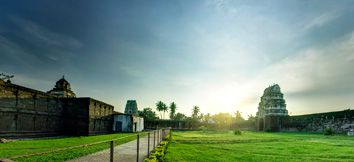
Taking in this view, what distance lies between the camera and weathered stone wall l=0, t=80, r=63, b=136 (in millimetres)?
27578

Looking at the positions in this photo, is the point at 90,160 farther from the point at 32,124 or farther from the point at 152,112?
the point at 152,112

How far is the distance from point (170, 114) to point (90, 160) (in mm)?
105671

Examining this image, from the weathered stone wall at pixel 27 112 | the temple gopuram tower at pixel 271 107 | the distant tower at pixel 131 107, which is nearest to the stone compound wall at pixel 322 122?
the temple gopuram tower at pixel 271 107

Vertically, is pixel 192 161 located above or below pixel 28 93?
below

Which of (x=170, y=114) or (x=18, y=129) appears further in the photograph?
(x=170, y=114)

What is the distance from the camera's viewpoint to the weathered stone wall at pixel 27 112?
1086 inches

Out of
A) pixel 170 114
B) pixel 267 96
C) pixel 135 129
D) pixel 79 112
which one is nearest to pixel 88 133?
pixel 79 112

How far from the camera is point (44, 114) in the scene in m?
34.1

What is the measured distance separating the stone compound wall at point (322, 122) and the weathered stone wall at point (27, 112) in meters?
38.0

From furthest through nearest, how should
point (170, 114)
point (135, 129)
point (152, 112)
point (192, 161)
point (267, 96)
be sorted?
point (170, 114) → point (152, 112) → point (267, 96) → point (135, 129) → point (192, 161)

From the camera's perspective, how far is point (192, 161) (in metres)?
12.2

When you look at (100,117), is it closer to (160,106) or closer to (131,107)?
(131,107)

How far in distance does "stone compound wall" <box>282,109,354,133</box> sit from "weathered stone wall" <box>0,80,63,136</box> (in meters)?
38.0

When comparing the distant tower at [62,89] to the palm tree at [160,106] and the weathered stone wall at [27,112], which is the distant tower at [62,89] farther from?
the palm tree at [160,106]
